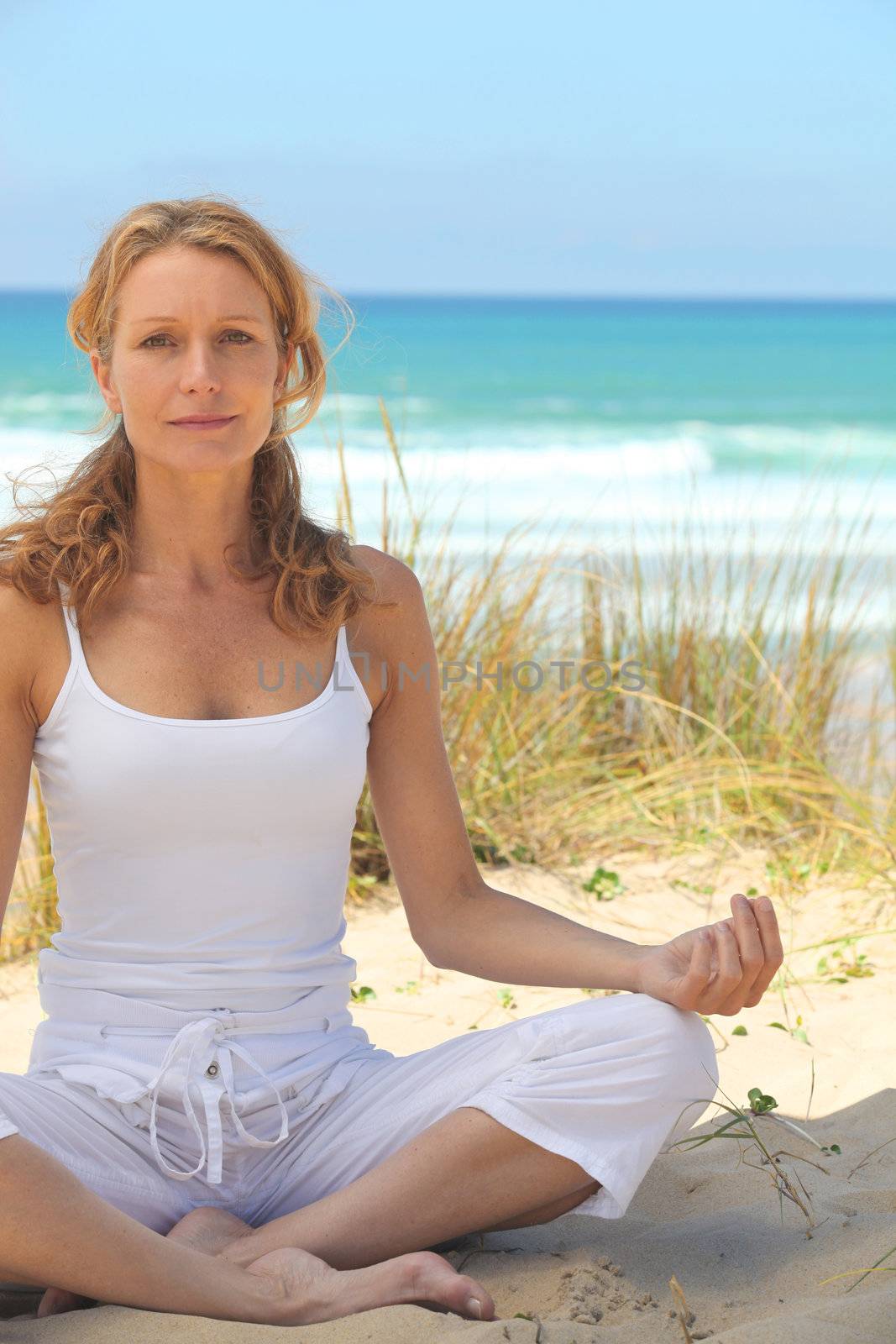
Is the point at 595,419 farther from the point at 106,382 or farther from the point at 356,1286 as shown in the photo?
the point at 356,1286

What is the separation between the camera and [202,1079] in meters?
1.60

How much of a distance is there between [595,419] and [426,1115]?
60.5ft

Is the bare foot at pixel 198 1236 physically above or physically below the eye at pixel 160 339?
below

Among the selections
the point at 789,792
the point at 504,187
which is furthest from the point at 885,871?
the point at 504,187

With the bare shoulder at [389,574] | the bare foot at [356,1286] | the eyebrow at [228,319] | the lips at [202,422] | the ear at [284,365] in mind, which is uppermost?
A: the eyebrow at [228,319]

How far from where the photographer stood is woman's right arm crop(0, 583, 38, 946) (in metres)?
1.64

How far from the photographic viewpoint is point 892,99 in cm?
3366

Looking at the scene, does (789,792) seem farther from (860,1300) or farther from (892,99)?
(892,99)

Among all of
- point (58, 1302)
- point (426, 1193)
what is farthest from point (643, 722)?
point (58, 1302)

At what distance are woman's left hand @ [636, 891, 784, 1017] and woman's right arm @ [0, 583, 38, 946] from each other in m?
0.85

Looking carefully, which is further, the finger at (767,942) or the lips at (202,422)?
the lips at (202,422)

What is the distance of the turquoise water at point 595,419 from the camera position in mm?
10156

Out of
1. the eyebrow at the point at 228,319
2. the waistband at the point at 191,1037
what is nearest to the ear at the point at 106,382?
the eyebrow at the point at 228,319

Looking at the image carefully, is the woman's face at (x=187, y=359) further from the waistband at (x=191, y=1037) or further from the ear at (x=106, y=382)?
the waistband at (x=191, y=1037)
